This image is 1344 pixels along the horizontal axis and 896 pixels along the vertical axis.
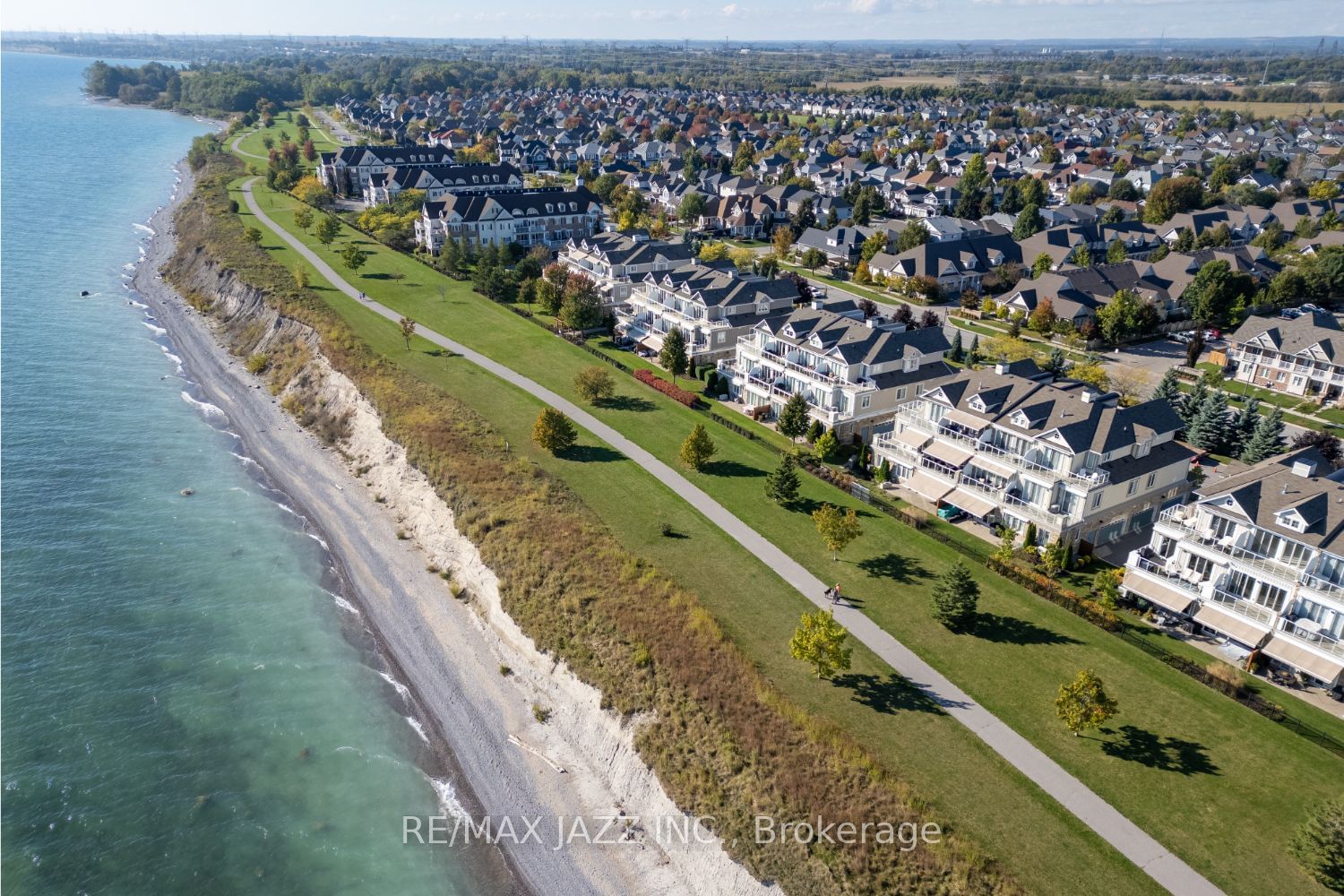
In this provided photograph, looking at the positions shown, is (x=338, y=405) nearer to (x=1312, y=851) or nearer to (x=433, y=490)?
(x=433, y=490)

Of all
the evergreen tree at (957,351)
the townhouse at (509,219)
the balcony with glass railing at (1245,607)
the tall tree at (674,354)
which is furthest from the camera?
the townhouse at (509,219)

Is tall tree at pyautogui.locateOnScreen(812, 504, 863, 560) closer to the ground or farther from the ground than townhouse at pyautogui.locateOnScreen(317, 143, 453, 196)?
closer to the ground

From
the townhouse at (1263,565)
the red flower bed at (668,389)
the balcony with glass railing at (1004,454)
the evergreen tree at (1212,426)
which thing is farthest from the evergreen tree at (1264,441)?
the red flower bed at (668,389)

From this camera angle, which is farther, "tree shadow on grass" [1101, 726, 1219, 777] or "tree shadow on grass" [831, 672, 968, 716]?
"tree shadow on grass" [831, 672, 968, 716]

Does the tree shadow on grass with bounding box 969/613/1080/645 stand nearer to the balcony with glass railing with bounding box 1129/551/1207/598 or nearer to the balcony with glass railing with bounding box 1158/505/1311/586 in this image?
the balcony with glass railing with bounding box 1129/551/1207/598

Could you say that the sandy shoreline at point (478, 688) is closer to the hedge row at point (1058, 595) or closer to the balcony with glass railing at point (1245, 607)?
the hedge row at point (1058, 595)

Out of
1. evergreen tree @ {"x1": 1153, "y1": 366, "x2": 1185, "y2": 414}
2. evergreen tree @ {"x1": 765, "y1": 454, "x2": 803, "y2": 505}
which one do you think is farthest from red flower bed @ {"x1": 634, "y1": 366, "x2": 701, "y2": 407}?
evergreen tree @ {"x1": 1153, "y1": 366, "x2": 1185, "y2": 414}
